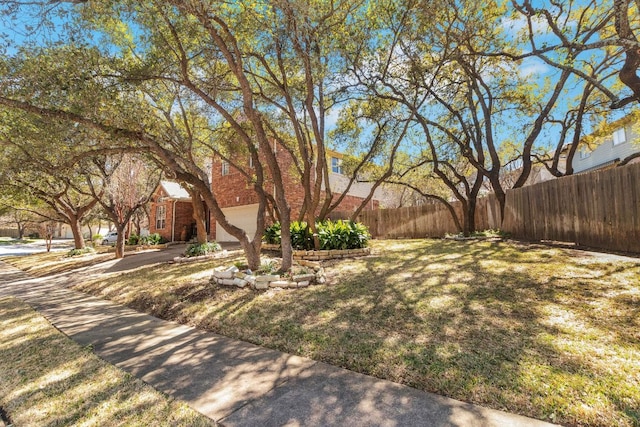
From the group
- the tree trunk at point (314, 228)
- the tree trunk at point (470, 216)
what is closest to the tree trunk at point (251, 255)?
the tree trunk at point (314, 228)

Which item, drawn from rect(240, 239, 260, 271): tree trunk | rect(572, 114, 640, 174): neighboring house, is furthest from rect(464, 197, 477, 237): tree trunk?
rect(240, 239, 260, 271): tree trunk

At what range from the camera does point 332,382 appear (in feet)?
10.3

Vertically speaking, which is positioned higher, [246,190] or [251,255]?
[246,190]

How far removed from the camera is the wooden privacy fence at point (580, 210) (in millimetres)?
7188

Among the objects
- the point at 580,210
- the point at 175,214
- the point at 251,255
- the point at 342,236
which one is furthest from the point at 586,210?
the point at 175,214

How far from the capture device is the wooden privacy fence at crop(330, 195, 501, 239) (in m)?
14.3

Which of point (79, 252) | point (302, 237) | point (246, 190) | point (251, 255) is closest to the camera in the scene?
point (251, 255)

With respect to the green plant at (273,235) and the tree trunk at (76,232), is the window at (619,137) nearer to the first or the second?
the green plant at (273,235)

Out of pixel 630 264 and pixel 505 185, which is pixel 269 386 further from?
pixel 505 185

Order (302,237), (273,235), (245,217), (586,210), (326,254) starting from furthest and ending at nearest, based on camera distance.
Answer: (245,217) < (273,235) < (302,237) < (326,254) < (586,210)

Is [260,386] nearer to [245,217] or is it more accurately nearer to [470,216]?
[470,216]

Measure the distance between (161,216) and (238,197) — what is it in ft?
29.5

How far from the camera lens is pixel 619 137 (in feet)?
61.8

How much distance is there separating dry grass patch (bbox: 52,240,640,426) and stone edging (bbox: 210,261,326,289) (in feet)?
0.80
